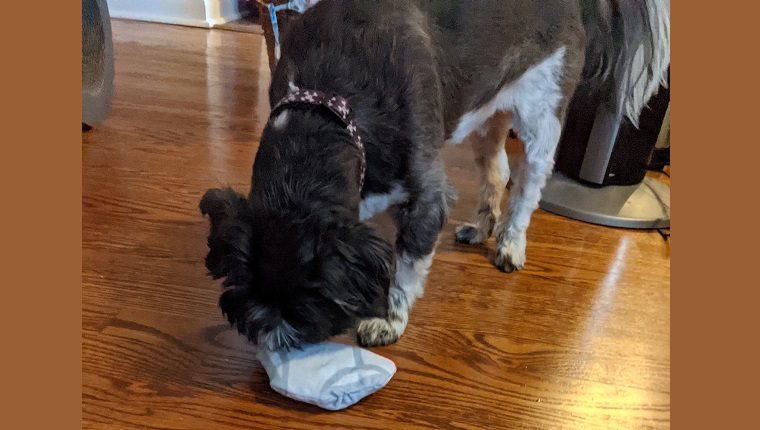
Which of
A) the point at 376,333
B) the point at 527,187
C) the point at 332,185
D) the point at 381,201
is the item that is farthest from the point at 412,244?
the point at 527,187

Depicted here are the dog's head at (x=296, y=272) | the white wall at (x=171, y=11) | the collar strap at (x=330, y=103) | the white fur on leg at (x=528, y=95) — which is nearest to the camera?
the dog's head at (x=296, y=272)

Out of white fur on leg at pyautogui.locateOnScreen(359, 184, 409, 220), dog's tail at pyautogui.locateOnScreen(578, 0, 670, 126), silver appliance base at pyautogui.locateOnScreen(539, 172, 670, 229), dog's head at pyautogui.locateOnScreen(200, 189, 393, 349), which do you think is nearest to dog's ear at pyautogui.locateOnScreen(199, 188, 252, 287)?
dog's head at pyautogui.locateOnScreen(200, 189, 393, 349)

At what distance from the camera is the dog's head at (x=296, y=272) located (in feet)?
3.74

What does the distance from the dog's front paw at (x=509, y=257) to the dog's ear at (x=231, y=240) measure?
1031mm

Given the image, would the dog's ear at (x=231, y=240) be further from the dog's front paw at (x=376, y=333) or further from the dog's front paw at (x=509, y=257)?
the dog's front paw at (x=509, y=257)

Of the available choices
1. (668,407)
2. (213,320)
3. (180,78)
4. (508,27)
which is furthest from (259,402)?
(180,78)

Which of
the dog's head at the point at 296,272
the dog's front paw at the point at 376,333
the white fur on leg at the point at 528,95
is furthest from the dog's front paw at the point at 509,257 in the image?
the dog's head at the point at 296,272

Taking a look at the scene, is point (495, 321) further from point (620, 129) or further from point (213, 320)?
point (620, 129)

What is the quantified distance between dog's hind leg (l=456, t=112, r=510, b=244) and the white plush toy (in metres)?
0.89

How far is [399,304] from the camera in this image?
160cm

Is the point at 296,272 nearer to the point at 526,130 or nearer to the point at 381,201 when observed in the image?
the point at 381,201

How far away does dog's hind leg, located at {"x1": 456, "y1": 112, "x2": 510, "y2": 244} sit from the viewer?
212 centimetres

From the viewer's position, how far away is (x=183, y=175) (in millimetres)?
2391

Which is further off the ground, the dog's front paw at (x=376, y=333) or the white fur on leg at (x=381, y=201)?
the white fur on leg at (x=381, y=201)
